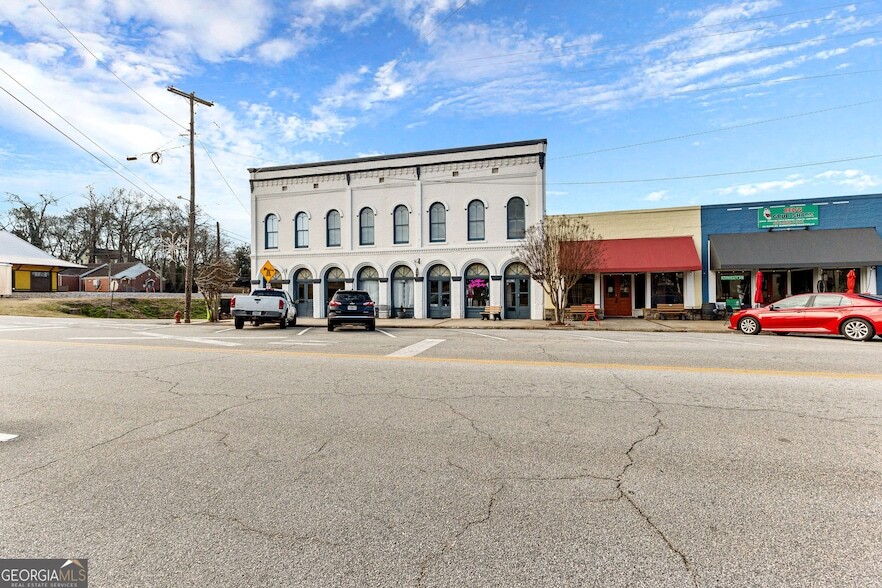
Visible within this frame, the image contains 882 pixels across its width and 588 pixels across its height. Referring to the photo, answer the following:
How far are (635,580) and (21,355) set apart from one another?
13.3 meters

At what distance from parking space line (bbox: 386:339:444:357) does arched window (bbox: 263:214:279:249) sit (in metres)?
19.5

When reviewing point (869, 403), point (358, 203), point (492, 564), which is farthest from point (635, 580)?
point (358, 203)

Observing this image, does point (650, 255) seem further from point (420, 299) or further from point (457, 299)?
point (420, 299)

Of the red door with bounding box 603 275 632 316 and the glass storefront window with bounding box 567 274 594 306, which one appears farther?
the glass storefront window with bounding box 567 274 594 306

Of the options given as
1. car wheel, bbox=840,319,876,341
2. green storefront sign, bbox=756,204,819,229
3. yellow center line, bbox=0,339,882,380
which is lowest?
yellow center line, bbox=0,339,882,380

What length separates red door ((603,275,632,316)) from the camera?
79.4 ft

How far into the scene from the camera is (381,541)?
2.78 meters

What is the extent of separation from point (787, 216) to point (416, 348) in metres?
19.7

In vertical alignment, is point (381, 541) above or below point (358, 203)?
below

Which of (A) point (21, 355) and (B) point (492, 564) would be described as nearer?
(B) point (492, 564)

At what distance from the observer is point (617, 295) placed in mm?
24328

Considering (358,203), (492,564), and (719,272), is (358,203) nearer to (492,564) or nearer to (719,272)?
(719,272)

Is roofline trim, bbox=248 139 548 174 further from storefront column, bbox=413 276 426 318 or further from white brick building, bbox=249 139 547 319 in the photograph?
storefront column, bbox=413 276 426 318

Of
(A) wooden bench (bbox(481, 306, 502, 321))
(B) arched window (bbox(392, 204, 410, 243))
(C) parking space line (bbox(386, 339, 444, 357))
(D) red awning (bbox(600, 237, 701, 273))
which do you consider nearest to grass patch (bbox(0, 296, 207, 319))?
(B) arched window (bbox(392, 204, 410, 243))
